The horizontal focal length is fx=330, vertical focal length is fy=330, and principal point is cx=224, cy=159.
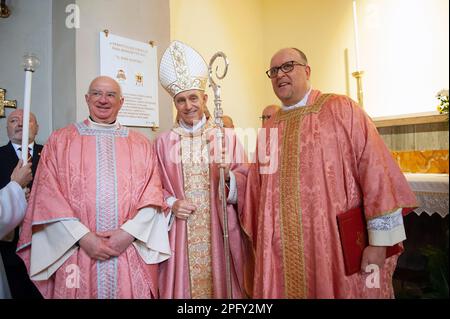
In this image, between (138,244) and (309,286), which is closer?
(309,286)

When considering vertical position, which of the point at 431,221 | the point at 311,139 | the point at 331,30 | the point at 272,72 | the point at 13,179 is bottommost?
the point at 431,221

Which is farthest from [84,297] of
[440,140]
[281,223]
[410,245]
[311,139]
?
[440,140]

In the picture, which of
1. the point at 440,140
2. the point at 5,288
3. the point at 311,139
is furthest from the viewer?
the point at 440,140

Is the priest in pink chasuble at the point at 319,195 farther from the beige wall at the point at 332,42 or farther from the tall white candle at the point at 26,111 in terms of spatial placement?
the beige wall at the point at 332,42

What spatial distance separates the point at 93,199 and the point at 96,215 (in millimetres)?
100

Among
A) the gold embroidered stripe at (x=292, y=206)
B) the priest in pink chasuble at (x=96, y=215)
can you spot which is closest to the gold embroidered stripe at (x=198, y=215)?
the priest in pink chasuble at (x=96, y=215)

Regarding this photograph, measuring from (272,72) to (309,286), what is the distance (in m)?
1.34

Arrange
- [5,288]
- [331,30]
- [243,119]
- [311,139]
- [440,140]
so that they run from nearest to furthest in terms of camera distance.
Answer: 1. [311,139]
2. [5,288]
3. [440,140]
4. [331,30]
5. [243,119]

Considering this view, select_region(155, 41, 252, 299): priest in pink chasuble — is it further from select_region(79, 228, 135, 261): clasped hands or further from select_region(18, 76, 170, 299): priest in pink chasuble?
select_region(79, 228, 135, 261): clasped hands

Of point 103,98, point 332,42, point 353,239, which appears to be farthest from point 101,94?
point 332,42

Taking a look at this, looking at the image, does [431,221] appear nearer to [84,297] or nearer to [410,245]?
[410,245]

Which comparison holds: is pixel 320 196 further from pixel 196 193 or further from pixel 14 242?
pixel 14 242
